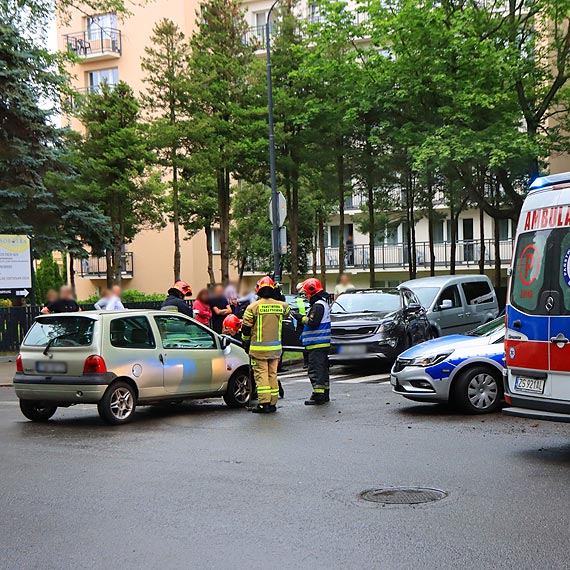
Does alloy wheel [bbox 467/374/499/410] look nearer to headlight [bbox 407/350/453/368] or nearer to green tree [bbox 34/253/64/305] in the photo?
headlight [bbox 407/350/453/368]

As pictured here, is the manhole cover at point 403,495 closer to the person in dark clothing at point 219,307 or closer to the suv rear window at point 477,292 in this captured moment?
the person in dark clothing at point 219,307

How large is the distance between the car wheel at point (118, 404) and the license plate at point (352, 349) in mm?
6193

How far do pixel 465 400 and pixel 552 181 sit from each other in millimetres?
3611

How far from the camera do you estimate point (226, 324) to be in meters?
14.6

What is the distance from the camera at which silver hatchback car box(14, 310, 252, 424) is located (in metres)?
11.0

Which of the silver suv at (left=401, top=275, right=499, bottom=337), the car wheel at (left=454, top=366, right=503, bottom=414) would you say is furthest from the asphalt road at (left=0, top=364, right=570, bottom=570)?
the silver suv at (left=401, top=275, right=499, bottom=337)

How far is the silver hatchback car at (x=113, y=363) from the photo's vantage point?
11.0 metres

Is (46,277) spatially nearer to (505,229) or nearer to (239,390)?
(505,229)

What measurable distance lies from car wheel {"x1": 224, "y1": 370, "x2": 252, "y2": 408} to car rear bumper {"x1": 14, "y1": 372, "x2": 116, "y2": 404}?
2188 millimetres

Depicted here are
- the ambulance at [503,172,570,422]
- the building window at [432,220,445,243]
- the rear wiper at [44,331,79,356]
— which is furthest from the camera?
the building window at [432,220,445,243]

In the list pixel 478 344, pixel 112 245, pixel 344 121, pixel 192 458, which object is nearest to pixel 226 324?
pixel 478 344

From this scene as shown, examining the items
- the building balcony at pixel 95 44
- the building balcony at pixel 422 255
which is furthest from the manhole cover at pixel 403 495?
the building balcony at pixel 95 44

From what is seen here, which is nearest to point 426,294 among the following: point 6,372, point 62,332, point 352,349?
point 352,349

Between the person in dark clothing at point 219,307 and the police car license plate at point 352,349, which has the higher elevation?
the person in dark clothing at point 219,307
